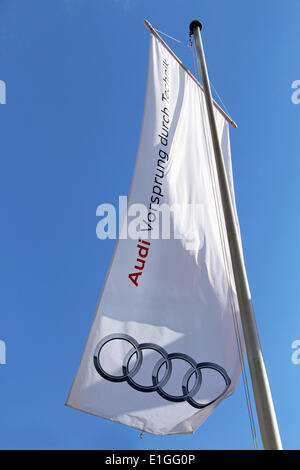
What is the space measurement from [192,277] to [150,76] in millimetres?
4144

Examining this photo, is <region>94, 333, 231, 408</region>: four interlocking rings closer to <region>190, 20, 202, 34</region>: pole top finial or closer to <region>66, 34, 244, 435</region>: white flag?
<region>66, 34, 244, 435</region>: white flag

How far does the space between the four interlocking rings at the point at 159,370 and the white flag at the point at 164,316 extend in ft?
0.04

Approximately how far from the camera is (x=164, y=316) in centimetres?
531

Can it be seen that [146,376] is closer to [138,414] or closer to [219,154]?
[138,414]

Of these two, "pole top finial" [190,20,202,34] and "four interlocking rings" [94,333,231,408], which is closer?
"four interlocking rings" [94,333,231,408]

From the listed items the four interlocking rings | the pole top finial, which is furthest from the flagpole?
the pole top finial

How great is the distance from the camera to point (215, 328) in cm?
527

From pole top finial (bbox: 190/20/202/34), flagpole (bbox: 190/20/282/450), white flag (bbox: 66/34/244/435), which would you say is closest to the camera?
flagpole (bbox: 190/20/282/450)

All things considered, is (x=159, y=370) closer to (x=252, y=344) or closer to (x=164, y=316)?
(x=164, y=316)

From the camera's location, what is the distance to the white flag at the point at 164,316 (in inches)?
190

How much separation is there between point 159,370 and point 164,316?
26.6 inches

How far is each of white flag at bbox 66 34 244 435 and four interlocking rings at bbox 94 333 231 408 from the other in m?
0.01

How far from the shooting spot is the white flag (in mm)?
4832
